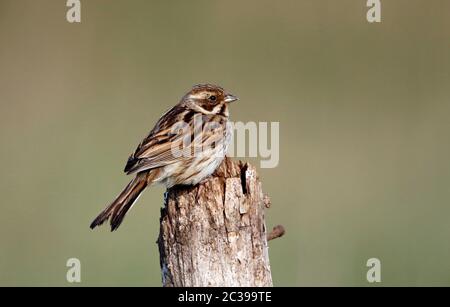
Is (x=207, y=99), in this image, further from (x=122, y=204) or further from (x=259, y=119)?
(x=259, y=119)

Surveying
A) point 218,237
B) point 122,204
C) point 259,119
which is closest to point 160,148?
point 122,204

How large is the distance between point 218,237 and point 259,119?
17.6ft

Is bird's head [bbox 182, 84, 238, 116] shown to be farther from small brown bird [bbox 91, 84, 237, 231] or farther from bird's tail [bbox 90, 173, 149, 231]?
bird's tail [bbox 90, 173, 149, 231]

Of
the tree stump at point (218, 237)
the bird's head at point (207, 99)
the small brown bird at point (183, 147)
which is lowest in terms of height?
the tree stump at point (218, 237)

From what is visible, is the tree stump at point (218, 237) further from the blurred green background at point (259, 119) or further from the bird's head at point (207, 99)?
the blurred green background at point (259, 119)

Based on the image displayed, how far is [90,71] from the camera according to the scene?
35.7 feet

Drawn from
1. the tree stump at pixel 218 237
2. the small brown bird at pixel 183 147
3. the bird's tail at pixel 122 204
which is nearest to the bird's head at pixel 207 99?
the small brown bird at pixel 183 147

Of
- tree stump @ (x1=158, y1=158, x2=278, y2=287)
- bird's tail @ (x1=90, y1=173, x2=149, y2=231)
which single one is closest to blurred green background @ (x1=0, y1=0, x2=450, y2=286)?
bird's tail @ (x1=90, y1=173, x2=149, y2=231)

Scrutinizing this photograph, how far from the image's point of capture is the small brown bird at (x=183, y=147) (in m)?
6.11

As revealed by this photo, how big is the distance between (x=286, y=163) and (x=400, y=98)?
2.06 meters

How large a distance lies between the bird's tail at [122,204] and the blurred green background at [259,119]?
6.32ft

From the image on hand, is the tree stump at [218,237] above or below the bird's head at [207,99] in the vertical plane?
below

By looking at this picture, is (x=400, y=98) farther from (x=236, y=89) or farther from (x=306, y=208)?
(x=306, y=208)
